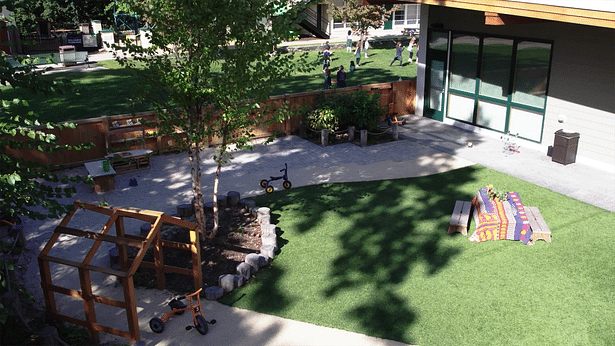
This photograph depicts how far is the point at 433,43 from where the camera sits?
18656 millimetres

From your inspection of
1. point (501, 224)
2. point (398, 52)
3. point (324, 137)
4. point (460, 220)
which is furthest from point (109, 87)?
point (501, 224)

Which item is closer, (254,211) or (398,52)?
(254,211)

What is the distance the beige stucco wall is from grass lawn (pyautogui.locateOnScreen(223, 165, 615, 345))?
8.90 feet

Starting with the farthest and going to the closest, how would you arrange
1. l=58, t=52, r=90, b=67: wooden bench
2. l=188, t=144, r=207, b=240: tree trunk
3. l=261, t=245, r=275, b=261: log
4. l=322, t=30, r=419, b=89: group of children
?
1. l=58, t=52, r=90, b=67: wooden bench
2. l=322, t=30, r=419, b=89: group of children
3. l=188, t=144, r=207, b=240: tree trunk
4. l=261, t=245, r=275, b=261: log

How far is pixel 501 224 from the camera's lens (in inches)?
415

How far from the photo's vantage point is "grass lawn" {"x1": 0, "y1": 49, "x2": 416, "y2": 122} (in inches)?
783

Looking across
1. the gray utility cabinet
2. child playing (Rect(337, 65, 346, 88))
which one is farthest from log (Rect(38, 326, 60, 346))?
child playing (Rect(337, 65, 346, 88))

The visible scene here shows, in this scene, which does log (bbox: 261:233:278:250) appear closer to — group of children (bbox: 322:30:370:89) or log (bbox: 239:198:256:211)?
log (bbox: 239:198:256:211)

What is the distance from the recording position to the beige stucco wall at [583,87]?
13773mm

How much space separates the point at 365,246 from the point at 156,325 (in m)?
4.20

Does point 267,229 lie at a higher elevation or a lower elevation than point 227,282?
higher

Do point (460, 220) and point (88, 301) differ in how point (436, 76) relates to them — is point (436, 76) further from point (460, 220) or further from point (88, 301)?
point (88, 301)

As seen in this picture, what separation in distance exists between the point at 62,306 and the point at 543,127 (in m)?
12.9

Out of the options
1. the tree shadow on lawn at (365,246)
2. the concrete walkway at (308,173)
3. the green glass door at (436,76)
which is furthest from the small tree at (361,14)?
the tree shadow on lawn at (365,246)
